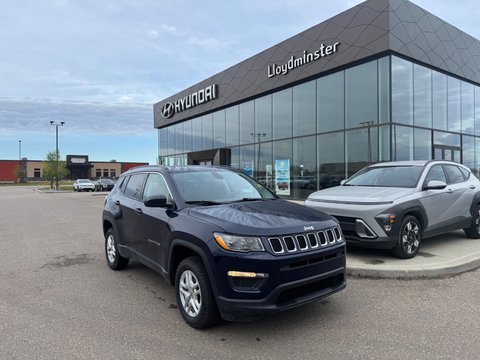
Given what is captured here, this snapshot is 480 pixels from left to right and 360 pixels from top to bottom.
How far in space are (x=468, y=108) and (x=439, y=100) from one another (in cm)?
309

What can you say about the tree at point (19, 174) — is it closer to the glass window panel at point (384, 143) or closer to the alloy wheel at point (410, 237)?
the glass window panel at point (384, 143)

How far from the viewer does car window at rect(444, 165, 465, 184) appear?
7.49 meters

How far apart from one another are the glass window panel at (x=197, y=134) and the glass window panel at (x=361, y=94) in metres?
13.4

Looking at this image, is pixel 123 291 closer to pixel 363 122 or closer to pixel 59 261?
pixel 59 261

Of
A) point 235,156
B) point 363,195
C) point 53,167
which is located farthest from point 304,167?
point 53,167

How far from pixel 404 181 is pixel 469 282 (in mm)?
2100

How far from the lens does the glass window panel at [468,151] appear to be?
58.2ft

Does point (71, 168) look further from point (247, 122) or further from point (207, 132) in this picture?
point (247, 122)

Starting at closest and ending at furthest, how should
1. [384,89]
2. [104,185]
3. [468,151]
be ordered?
[384,89], [468,151], [104,185]

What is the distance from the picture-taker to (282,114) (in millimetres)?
19000

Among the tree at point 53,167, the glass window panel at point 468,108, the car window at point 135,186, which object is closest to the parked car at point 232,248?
the car window at point 135,186

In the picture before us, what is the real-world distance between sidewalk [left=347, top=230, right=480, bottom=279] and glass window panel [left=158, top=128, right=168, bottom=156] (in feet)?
87.5

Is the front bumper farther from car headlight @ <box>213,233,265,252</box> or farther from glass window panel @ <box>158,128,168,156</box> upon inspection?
glass window panel @ <box>158,128,168,156</box>

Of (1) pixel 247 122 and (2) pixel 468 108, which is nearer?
(2) pixel 468 108
